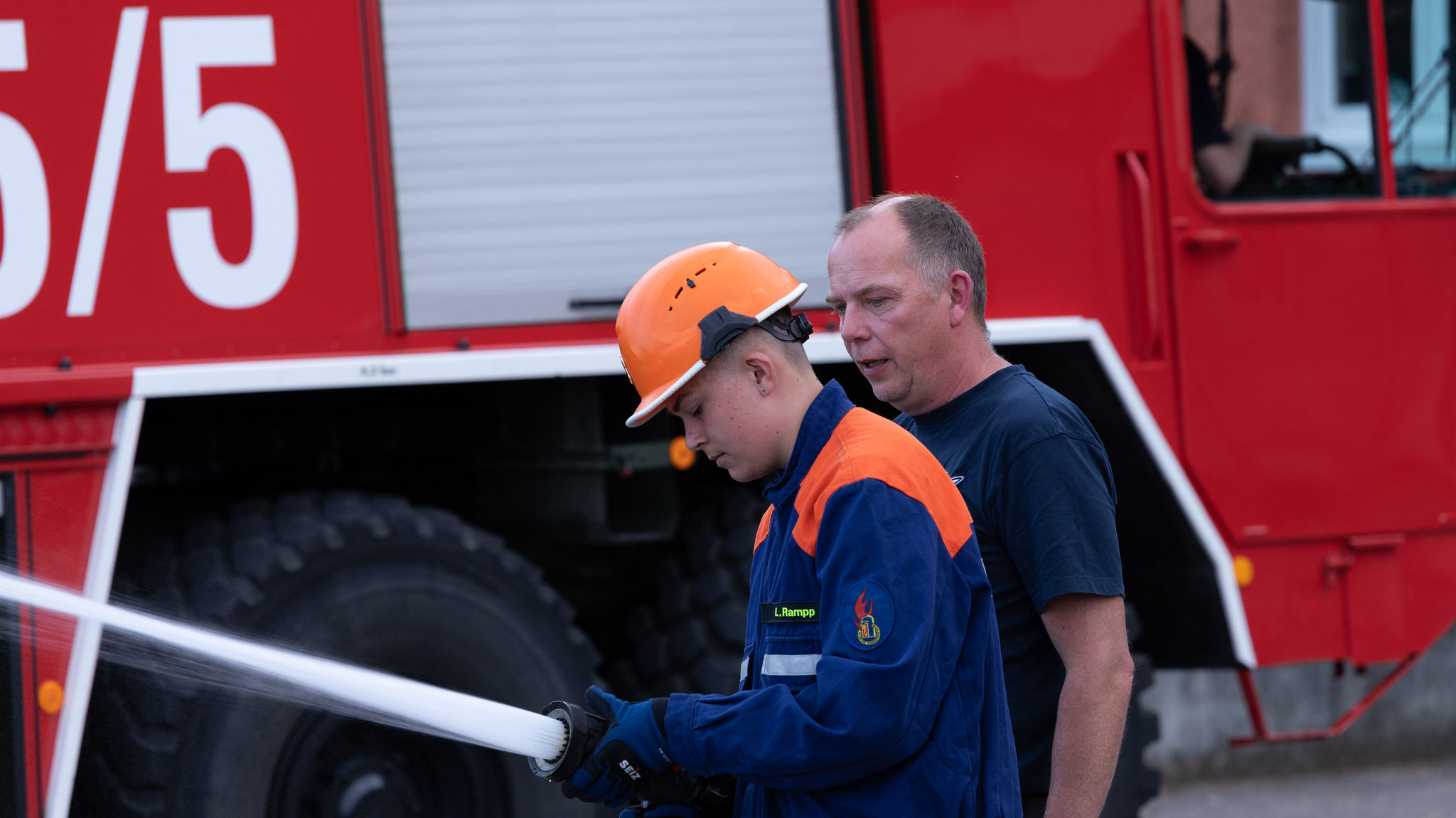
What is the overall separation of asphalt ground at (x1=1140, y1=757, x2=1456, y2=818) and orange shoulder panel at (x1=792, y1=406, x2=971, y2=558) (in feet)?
16.8

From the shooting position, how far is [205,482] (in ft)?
13.6

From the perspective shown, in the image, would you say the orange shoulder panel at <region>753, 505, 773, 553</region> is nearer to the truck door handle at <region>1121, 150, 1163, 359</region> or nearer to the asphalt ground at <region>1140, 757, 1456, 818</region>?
the truck door handle at <region>1121, 150, 1163, 359</region>

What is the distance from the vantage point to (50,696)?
3289 millimetres

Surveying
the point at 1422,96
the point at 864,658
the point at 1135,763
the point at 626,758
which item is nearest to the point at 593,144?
the point at 626,758

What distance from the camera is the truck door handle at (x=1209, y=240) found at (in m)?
4.24

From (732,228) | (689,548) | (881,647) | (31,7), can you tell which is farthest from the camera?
(689,548)

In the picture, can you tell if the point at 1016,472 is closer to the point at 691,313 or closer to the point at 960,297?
the point at 960,297

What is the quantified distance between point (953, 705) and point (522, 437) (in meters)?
2.54

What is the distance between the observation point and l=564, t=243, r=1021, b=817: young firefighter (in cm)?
170

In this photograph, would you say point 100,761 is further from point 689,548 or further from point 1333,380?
point 1333,380

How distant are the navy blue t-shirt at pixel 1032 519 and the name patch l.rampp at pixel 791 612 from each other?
0.52 metres

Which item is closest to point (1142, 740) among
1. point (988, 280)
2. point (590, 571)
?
point (988, 280)

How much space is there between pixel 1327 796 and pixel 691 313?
599cm

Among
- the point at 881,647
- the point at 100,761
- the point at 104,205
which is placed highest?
the point at 104,205
